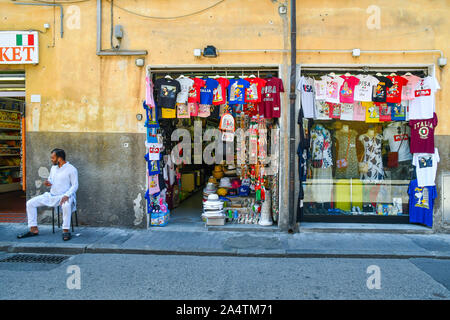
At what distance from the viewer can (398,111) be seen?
23.5 ft

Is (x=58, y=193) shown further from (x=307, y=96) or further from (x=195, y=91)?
(x=307, y=96)

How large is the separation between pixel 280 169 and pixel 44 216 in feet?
18.2

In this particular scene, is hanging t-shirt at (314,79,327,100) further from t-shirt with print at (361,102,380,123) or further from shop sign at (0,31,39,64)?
shop sign at (0,31,39,64)

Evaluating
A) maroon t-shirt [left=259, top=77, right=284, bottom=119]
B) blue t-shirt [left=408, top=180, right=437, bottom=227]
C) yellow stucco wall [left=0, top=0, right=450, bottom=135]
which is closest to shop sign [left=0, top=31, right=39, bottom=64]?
yellow stucco wall [left=0, top=0, right=450, bottom=135]

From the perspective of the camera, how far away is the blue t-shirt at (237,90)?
7.13 m

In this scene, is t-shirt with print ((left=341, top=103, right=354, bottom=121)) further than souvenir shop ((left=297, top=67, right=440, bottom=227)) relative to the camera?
Yes

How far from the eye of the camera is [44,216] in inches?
296

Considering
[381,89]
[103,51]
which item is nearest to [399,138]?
[381,89]

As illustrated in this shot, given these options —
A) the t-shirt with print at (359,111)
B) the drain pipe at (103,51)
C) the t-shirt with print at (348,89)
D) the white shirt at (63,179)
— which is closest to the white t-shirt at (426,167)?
the t-shirt with print at (359,111)

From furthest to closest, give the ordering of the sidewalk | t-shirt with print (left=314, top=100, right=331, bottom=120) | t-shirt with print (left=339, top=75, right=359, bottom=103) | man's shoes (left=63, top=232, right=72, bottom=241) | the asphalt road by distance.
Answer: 1. t-shirt with print (left=314, top=100, right=331, bottom=120)
2. t-shirt with print (left=339, top=75, right=359, bottom=103)
3. man's shoes (left=63, top=232, right=72, bottom=241)
4. the sidewalk
5. the asphalt road

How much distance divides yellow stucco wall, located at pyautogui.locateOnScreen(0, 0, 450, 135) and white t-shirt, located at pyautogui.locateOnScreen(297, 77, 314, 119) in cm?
33

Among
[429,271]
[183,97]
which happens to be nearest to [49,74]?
[183,97]

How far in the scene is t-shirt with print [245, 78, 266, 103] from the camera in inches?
278

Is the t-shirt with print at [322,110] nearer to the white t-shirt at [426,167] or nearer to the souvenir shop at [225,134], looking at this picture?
the souvenir shop at [225,134]
